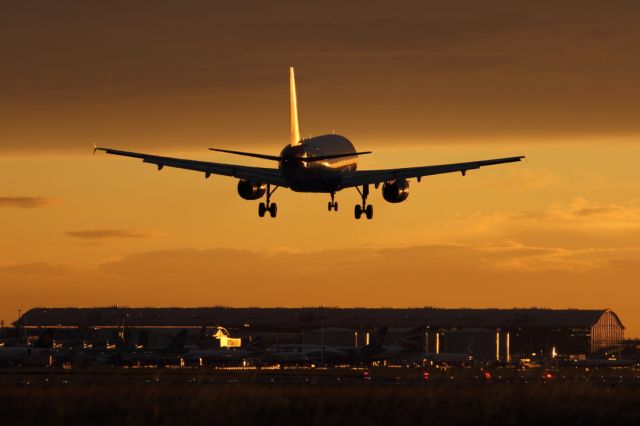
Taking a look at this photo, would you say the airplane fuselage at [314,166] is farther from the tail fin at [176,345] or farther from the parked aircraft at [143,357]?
the tail fin at [176,345]

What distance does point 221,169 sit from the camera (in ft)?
346

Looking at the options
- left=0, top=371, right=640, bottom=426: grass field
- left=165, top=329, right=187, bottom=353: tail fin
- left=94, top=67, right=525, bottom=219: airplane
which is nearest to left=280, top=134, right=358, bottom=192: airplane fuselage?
left=94, top=67, right=525, bottom=219: airplane

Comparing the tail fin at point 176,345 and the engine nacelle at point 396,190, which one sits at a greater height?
the engine nacelle at point 396,190

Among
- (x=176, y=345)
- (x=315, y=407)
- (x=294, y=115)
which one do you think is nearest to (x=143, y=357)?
(x=176, y=345)

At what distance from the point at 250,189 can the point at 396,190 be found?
1257 centimetres

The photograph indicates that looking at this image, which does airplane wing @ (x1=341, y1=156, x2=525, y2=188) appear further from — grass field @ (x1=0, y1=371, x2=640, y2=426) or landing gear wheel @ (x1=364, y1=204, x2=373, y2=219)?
grass field @ (x1=0, y1=371, x2=640, y2=426)

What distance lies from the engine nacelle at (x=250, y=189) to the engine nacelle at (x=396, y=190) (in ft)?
35.1

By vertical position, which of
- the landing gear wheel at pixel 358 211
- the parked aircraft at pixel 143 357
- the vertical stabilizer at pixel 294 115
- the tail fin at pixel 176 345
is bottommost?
the parked aircraft at pixel 143 357

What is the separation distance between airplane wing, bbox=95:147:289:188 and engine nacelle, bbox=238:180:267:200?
1.46 ft

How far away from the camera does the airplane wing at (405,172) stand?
350ft

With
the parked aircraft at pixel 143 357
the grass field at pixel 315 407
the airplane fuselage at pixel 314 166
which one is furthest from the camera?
the parked aircraft at pixel 143 357

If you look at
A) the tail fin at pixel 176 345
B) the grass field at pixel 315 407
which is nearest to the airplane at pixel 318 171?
the grass field at pixel 315 407

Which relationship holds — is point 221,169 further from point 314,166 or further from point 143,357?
point 143,357

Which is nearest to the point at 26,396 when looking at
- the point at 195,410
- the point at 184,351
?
the point at 195,410
